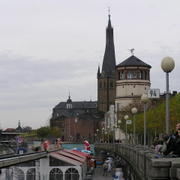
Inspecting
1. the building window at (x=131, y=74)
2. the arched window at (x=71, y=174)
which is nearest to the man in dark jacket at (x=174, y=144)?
the arched window at (x=71, y=174)

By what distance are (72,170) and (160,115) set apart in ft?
140

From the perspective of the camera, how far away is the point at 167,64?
20125 millimetres

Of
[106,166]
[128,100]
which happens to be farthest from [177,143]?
[128,100]

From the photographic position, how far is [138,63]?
541 feet

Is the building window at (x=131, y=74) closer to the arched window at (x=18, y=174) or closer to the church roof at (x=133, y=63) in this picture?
the church roof at (x=133, y=63)

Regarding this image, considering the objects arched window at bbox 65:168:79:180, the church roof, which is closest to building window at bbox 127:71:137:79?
the church roof

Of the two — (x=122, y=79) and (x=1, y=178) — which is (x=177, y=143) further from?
(x=122, y=79)

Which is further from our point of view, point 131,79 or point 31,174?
point 131,79

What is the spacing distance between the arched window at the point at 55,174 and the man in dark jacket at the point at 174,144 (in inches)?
1033

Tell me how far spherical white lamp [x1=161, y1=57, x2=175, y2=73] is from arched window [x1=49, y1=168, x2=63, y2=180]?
827 inches

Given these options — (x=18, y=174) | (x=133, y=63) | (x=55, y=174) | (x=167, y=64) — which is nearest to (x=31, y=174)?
(x=18, y=174)

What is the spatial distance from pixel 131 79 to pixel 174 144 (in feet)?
491

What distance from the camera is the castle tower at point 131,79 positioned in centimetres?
16075

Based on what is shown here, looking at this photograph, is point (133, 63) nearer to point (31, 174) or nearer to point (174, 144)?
point (31, 174)
